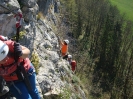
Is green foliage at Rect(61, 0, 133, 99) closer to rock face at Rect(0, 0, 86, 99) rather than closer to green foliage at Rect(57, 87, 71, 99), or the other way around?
rock face at Rect(0, 0, 86, 99)

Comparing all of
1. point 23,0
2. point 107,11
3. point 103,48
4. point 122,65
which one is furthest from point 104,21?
point 23,0

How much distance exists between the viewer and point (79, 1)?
227 ft

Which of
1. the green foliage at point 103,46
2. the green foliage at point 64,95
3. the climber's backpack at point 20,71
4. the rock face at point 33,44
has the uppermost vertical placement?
the climber's backpack at point 20,71

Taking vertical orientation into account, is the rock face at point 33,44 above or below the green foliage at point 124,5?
above

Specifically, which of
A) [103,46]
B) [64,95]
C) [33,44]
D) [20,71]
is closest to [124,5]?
[103,46]

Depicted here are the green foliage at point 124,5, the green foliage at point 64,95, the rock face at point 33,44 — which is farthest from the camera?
the green foliage at point 124,5

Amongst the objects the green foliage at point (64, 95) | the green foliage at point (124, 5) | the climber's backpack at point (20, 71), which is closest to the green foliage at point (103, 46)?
the green foliage at point (124, 5)

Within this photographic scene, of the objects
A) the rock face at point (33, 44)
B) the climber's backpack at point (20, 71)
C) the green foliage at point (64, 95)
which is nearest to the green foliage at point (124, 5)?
the rock face at point (33, 44)

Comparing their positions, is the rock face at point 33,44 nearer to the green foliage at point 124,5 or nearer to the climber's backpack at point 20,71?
the climber's backpack at point 20,71

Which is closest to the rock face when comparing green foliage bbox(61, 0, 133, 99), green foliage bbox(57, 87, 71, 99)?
green foliage bbox(57, 87, 71, 99)

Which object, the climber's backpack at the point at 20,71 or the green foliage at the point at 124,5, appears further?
the green foliage at the point at 124,5

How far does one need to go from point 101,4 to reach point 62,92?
59.2 metres

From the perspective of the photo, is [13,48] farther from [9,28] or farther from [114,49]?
[114,49]

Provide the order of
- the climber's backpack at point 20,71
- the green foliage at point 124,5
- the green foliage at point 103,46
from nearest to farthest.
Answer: the climber's backpack at point 20,71, the green foliage at point 103,46, the green foliage at point 124,5
